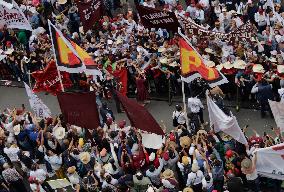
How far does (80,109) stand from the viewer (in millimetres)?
17203

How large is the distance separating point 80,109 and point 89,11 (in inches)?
241

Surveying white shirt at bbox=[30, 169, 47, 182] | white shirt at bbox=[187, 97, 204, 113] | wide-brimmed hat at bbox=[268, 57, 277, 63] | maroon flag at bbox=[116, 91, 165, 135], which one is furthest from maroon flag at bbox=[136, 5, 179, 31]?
white shirt at bbox=[30, 169, 47, 182]

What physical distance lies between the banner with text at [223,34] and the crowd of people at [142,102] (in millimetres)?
622

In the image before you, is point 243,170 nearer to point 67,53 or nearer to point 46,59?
point 67,53

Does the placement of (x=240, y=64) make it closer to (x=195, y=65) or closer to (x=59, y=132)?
(x=195, y=65)

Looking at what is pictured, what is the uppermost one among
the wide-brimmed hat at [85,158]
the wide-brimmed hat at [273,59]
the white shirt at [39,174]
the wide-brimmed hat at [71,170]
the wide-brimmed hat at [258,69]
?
the wide-brimmed hat at [273,59]

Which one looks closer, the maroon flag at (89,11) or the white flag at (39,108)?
the white flag at (39,108)

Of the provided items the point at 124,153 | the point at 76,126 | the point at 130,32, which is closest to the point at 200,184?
the point at 124,153

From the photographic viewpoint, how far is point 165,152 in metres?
17.1

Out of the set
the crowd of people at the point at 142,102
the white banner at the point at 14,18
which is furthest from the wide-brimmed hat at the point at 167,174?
the white banner at the point at 14,18

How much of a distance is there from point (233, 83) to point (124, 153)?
522cm

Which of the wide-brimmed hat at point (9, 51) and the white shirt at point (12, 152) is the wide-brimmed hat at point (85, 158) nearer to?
the white shirt at point (12, 152)

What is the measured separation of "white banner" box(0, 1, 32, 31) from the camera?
2148 cm

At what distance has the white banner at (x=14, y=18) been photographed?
2148 centimetres
